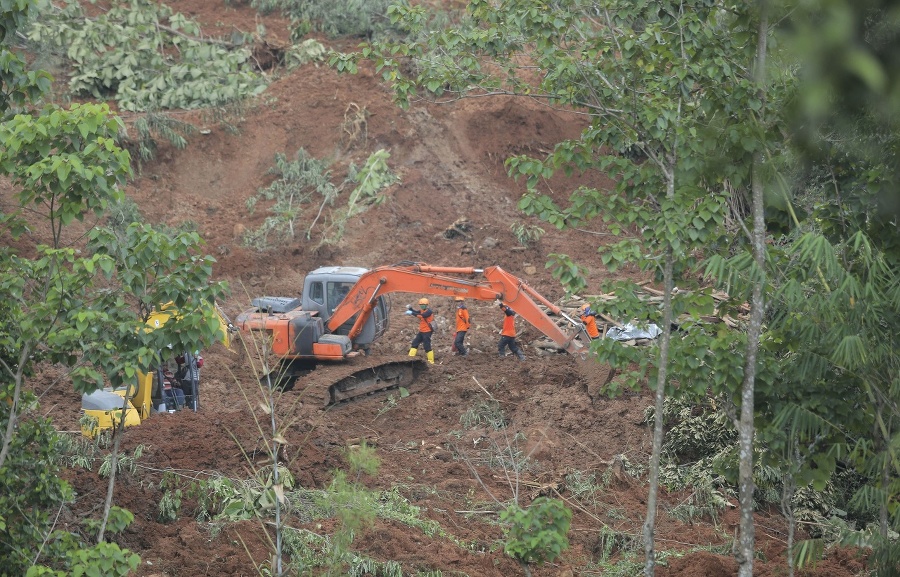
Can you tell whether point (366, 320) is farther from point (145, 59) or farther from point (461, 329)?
point (145, 59)

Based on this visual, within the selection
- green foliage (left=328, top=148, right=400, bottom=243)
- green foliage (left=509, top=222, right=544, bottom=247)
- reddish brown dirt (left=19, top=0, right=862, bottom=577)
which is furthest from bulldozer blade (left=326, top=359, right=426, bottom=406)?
green foliage (left=328, top=148, right=400, bottom=243)

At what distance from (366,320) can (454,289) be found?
1896mm

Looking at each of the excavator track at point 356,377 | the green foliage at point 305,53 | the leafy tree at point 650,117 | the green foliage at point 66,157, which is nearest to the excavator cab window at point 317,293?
the excavator track at point 356,377

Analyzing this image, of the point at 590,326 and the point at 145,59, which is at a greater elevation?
the point at 145,59

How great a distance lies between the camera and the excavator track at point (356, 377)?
16891 millimetres

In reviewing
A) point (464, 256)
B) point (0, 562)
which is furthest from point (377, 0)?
point (0, 562)

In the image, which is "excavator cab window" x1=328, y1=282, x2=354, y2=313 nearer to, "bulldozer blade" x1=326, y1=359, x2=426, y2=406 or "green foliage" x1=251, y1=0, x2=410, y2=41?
"bulldozer blade" x1=326, y1=359, x2=426, y2=406

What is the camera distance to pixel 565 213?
852 cm

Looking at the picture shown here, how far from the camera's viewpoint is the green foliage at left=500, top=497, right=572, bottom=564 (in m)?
7.38

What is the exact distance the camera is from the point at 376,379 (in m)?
17.9

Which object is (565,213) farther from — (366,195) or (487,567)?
(366,195)

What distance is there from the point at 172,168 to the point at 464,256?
360 inches

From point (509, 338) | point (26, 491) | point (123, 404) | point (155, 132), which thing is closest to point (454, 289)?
point (509, 338)

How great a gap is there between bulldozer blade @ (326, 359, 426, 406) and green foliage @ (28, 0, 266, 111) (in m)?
14.1
